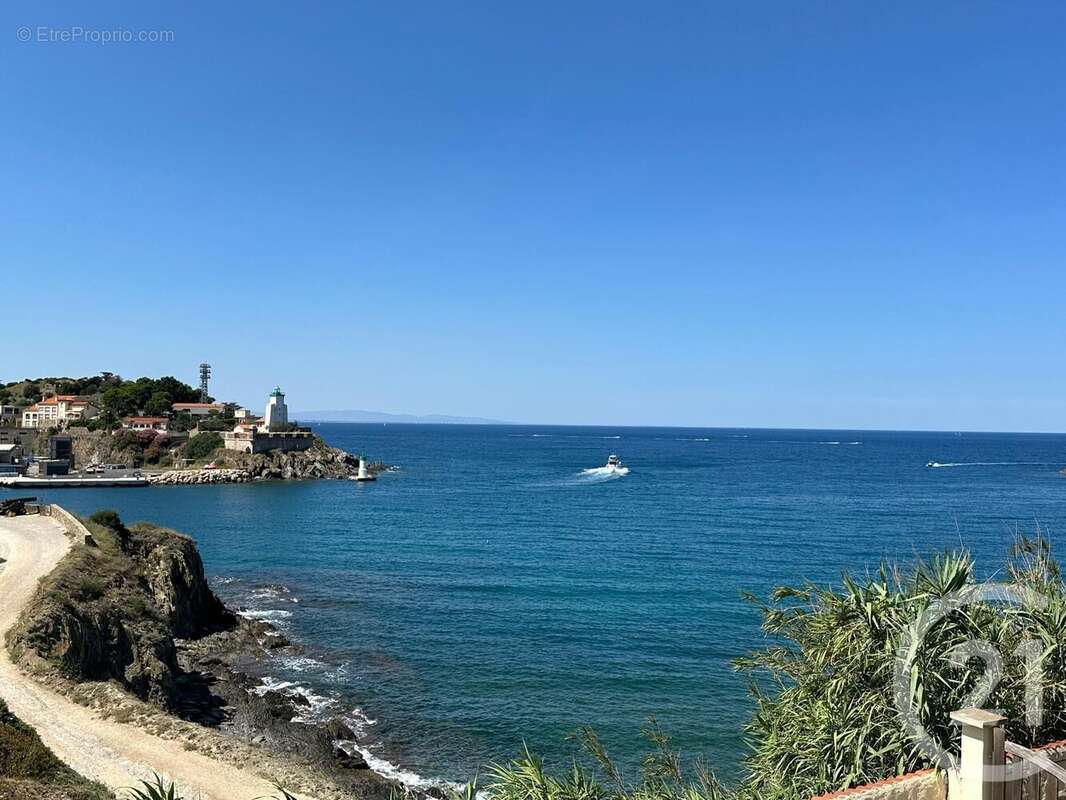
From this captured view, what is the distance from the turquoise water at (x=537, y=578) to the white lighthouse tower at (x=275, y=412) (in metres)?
22.6

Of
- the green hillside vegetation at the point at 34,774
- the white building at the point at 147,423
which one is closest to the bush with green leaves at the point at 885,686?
the green hillside vegetation at the point at 34,774

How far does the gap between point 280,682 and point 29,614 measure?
10.0 meters

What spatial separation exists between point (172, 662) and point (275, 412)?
108944mm

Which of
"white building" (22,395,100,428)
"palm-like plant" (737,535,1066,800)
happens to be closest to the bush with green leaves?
"palm-like plant" (737,535,1066,800)

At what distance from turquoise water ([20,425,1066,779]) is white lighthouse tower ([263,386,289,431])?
2258cm

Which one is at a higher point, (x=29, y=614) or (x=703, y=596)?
(x=29, y=614)

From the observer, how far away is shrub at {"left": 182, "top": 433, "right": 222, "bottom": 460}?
129m

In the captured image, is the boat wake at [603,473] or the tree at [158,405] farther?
the tree at [158,405]

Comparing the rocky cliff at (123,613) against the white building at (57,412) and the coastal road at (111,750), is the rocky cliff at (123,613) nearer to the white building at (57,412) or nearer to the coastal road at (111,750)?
the coastal road at (111,750)

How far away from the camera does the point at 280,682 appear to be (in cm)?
3189

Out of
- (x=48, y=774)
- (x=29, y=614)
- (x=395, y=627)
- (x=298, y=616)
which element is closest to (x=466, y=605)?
(x=395, y=627)

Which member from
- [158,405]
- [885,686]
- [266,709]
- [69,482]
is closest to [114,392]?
[158,405]

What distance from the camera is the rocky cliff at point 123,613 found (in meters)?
25.5

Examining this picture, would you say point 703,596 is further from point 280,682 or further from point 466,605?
point 280,682
